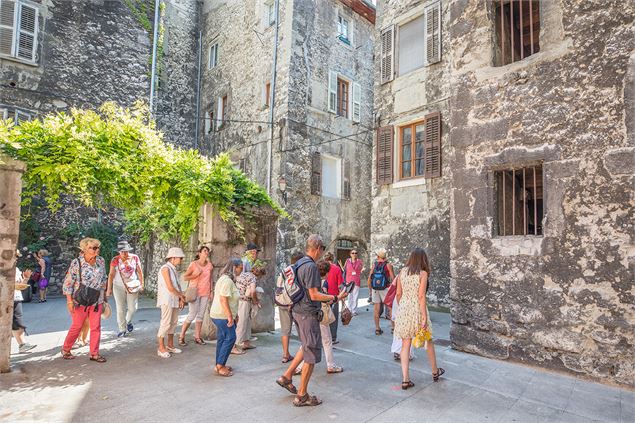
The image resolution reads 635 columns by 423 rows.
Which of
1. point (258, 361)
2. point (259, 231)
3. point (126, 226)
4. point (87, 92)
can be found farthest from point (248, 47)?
point (258, 361)

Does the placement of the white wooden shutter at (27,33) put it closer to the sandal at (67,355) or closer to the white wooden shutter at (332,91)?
the white wooden shutter at (332,91)

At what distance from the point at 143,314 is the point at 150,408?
6.06 m

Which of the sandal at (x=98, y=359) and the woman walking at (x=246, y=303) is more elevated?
the woman walking at (x=246, y=303)

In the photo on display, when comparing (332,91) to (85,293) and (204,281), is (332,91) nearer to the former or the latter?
(204,281)

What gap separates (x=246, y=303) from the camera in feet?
20.2

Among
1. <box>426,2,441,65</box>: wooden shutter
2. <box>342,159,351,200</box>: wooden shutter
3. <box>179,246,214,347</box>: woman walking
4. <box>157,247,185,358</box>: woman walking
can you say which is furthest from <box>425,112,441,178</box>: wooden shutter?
<box>157,247,185,358</box>: woman walking

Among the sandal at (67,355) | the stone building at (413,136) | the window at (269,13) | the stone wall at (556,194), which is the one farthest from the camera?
the window at (269,13)

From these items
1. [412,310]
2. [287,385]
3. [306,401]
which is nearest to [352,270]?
[412,310]

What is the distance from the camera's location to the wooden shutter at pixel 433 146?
432 inches

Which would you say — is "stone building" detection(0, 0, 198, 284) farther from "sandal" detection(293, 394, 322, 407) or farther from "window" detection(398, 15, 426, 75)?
"sandal" detection(293, 394, 322, 407)

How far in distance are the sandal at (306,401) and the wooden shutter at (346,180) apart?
12.5 meters

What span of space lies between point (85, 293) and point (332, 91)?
12.9 metres

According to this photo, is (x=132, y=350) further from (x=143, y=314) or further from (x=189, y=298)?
(x=143, y=314)

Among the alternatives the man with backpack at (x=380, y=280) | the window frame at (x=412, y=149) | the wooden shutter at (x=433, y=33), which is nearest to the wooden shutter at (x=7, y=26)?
the window frame at (x=412, y=149)
